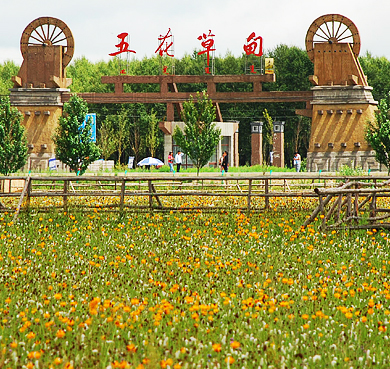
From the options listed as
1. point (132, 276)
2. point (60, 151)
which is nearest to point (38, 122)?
point (60, 151)

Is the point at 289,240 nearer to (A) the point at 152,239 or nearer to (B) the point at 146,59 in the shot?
(A) the point at 152,239

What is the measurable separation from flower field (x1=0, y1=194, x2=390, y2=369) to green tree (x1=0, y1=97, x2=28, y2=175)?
78.1 feet

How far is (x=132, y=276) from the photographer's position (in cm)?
768

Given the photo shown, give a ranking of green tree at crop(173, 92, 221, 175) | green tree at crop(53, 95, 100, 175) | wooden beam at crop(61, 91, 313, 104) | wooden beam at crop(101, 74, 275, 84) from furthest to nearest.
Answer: wooden beam at crop(61, 91, 313, 104) → wooden beam at crop(101, 74, 275, 84) → green tree at crop(53, 95, 100, 175) → green tree at crop(173, 92, 221, 175)

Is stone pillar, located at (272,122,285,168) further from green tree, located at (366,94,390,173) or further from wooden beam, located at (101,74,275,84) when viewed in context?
green tree, located at (366,94,390,173)

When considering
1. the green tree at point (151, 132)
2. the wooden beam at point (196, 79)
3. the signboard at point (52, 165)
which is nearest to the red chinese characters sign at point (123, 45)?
the wooden beam at point (196, 79)

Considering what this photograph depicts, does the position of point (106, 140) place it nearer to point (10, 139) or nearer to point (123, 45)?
point (123, 45)

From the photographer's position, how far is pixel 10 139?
3491 centimetres

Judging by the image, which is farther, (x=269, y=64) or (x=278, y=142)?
(x=278, y=142)

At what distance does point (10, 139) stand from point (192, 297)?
31095 mm

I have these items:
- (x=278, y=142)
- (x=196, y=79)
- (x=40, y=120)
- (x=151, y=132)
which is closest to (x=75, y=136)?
(x=40, y=120)

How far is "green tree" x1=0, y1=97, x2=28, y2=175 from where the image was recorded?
34.4m

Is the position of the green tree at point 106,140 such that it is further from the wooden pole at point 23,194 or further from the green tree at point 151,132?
the wooden pole at point 23,194

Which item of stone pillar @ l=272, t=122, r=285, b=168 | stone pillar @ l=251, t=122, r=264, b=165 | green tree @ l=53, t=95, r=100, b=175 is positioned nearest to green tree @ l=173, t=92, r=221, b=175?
green tree @ l=53, t=95, r=100, b=175
